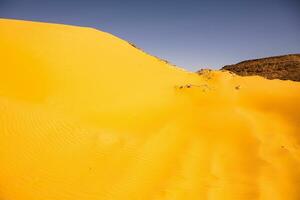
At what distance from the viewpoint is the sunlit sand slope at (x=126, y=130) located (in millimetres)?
5789

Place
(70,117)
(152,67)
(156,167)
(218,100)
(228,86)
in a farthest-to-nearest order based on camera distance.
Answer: (152,67), (228,86), (218,100), (70,117), (156,167)

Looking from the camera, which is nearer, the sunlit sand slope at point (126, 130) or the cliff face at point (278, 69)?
the sunlit sand slope at point (126, 130)

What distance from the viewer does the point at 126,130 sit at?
827 centimetres

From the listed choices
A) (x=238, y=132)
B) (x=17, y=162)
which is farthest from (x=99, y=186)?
(x=238, y=132)

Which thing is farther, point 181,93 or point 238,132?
point 181,93

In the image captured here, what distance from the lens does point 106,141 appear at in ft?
24.2

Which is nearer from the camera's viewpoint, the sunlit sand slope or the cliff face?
the sunlit sand slope

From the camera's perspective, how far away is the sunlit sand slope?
5.79 metres

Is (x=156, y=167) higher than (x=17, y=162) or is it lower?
lower

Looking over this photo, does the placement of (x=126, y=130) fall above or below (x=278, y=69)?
below

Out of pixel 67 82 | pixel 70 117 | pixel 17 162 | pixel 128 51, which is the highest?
pixel 128 51

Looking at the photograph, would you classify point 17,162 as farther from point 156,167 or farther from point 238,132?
point 238,132

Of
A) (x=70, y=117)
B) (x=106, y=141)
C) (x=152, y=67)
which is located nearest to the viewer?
(x=106, y=141)

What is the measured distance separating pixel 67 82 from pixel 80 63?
209 centimetres
